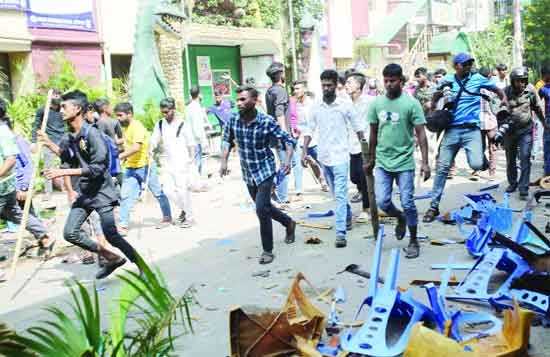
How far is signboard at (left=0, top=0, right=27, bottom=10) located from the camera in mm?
14068

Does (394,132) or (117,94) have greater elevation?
(117,94)

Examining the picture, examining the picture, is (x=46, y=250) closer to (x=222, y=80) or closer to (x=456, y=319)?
(x=456, y=319)

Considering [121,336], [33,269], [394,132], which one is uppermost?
[394,132]

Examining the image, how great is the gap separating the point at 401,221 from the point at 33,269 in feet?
13.1

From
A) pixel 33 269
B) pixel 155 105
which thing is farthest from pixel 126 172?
pixel 155 105

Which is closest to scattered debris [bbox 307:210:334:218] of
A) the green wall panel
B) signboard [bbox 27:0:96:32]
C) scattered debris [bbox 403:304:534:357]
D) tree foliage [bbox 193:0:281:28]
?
scattered debris [bbox 403:304:534:357]

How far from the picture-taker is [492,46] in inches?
1512

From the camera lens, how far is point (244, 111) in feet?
20.3

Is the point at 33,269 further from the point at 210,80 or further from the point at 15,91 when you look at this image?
the point at 210,80

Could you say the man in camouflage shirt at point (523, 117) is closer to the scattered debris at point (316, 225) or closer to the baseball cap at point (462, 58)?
the baseball cap at point (462, 58)

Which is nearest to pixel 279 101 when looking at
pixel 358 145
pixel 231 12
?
pixel 358 145

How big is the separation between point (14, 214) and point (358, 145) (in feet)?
13.8

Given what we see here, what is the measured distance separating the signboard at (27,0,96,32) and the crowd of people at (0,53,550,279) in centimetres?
621

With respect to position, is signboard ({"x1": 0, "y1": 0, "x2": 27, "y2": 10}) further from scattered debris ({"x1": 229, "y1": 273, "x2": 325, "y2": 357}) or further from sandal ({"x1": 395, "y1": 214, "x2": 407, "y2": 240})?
scattered debris ({"x1": 229, "y1": 273, "x2": 325, "y2": 357})
